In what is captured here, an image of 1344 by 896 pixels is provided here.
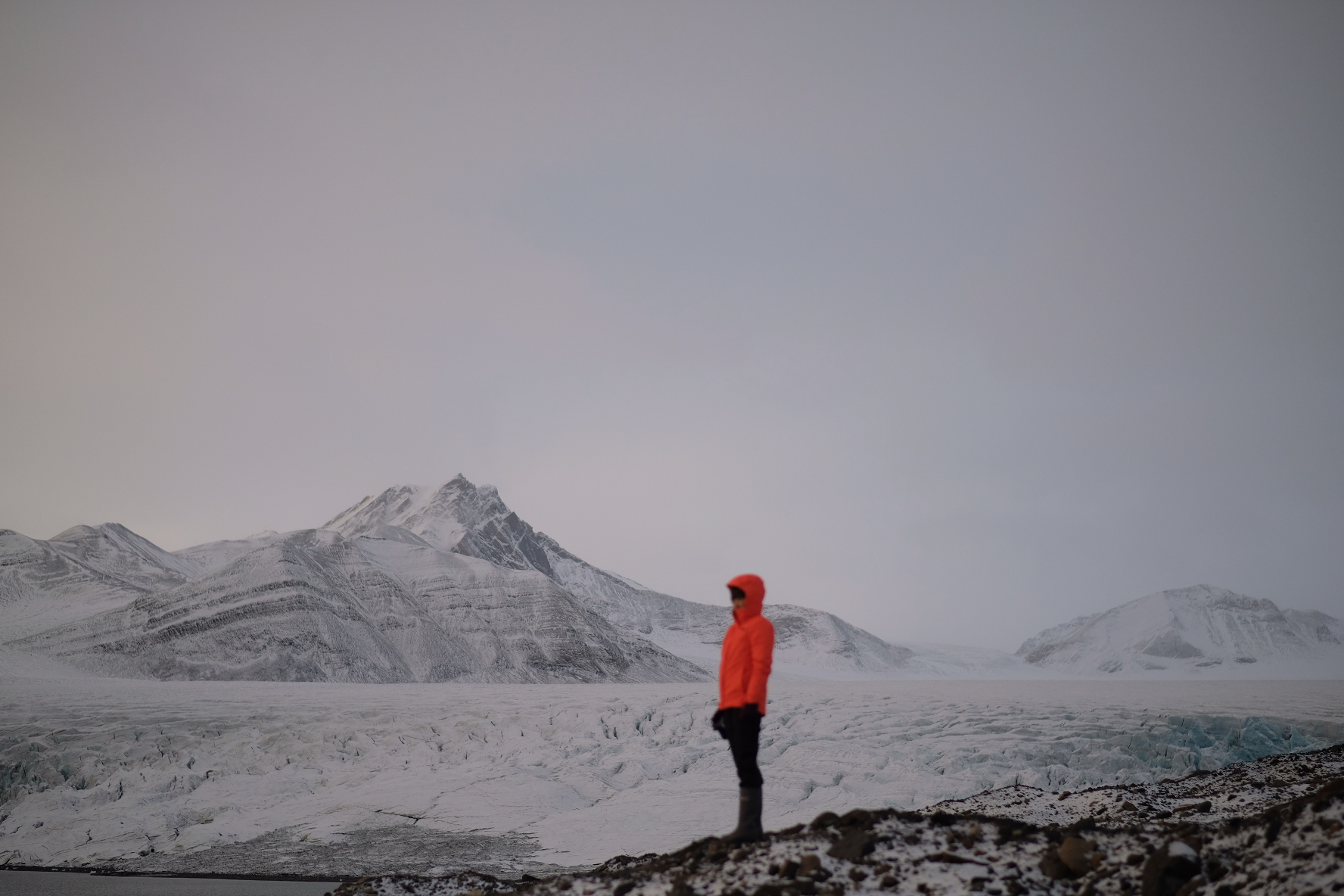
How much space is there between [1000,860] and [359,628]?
6780 centimetres

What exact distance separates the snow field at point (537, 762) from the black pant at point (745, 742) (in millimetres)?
7241

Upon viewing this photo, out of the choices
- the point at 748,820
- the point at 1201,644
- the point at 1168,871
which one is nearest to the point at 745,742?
the point at 748,820

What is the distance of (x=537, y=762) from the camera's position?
2003 centimetres

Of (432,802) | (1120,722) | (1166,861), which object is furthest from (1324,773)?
(432,802)

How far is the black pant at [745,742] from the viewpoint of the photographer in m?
7.34

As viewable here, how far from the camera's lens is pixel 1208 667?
166750 millimetres

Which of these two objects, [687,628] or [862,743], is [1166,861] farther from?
[687,628]

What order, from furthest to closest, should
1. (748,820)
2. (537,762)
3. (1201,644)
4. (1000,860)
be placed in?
(1201,644)
(537,762)
(748,820)
(1000,860)

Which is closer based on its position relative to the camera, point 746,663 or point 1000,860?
point 1000,860

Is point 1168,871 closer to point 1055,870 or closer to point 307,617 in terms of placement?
point 1055,870

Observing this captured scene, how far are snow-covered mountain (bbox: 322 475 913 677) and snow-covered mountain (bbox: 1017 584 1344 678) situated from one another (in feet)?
188

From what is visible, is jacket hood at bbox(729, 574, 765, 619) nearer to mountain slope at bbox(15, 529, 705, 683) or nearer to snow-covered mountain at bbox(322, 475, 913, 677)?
mountain slope at bbox(15, 529, 705, 683)

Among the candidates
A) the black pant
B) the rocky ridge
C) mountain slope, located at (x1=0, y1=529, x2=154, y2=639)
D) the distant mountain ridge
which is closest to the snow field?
the black pant

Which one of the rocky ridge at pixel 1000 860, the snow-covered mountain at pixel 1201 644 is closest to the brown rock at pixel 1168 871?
the rocky ridge at pixel 1000 860
